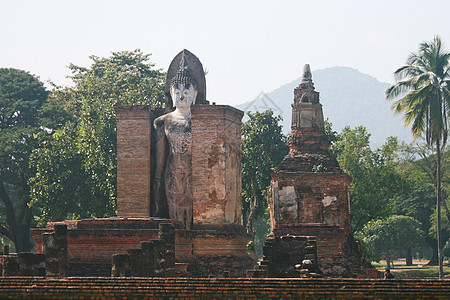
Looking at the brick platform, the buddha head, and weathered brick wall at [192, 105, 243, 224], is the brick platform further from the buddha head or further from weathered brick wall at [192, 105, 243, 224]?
the buddha head

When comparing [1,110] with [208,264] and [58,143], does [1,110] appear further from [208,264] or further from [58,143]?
[208,264]

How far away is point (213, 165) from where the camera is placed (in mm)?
22812

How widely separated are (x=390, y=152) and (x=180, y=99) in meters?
23.0

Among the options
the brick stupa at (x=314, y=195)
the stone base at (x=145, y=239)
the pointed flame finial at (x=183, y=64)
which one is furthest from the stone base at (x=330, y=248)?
the pointed flame finial at (x=183, y=64)

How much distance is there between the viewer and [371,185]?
4306 centimetres

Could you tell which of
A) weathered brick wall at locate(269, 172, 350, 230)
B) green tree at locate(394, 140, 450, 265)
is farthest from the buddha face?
green tree at locate(394, 140, 450, 265)

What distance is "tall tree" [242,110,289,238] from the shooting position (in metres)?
40.4

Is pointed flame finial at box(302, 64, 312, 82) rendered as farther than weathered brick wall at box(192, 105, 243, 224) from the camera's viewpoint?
Yes

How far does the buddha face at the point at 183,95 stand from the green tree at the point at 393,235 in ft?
125

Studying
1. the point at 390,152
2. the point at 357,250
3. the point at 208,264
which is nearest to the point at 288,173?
the point at 357,250

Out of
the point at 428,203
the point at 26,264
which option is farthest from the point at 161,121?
the point at 428,203

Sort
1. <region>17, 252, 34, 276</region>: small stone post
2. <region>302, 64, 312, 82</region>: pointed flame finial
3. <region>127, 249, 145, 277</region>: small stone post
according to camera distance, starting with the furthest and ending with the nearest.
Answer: <region>302, 64, 312, 82</region>: pointed flame finial → <region>127, 249, 145, 277</region>: small stone post → <region>17, 252, 34, 276</region>: small stone post

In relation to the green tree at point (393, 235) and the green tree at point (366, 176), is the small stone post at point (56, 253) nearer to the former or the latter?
the green tree at point (366, 176)

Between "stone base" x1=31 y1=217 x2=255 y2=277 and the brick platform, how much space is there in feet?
24.9
